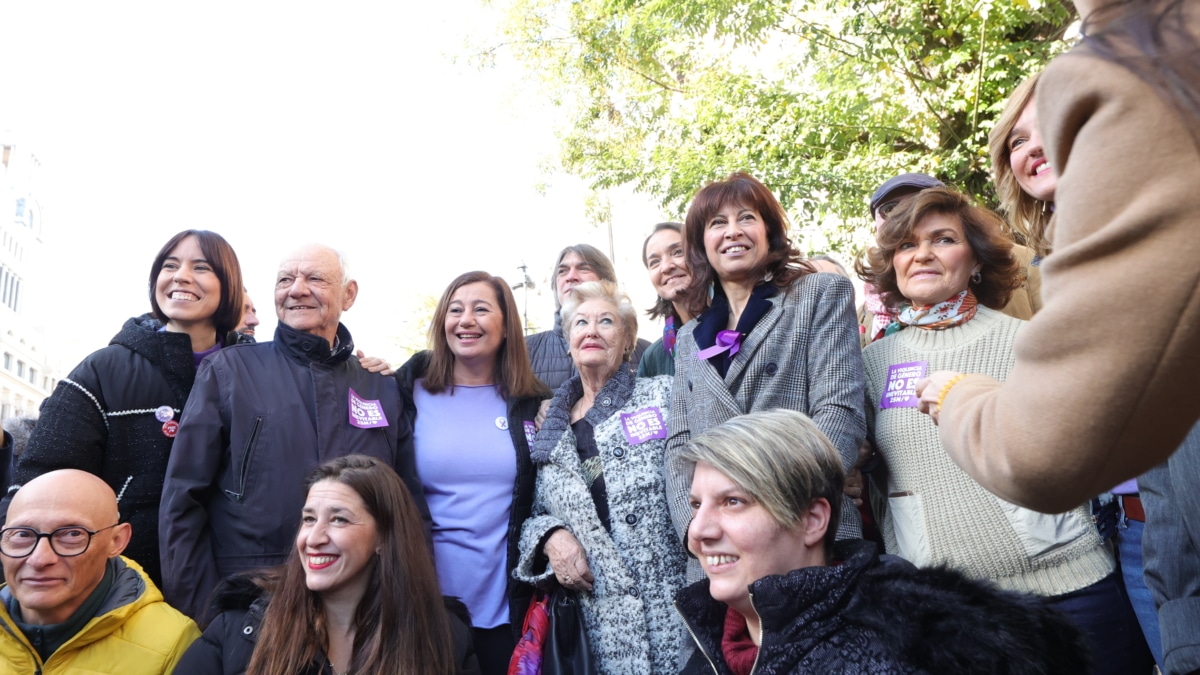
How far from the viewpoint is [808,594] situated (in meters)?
2.14

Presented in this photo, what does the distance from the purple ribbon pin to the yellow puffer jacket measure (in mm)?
2100

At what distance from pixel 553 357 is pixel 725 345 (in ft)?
6.36

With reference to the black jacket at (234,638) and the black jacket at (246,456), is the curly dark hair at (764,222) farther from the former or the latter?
the black jacket at (234,638)

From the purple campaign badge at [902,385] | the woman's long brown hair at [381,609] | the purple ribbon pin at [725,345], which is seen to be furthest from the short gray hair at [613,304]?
the purple campaign badge at [902,385]

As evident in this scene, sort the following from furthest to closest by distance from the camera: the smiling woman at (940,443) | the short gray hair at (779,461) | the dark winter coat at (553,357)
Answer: the dark winter coat at (553,357) → the smiling woman at (940,443) → the short gray hair at (779,461)

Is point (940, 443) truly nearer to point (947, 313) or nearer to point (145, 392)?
point (947, 313)

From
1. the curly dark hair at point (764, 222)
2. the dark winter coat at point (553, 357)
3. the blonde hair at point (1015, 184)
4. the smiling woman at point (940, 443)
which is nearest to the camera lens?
the smiling woman at point (940, 443)

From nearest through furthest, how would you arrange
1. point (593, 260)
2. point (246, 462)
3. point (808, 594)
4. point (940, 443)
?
1. point (808, 594)
2. point (940, 443)
3. point (246, 462)
4. point (593, 260)

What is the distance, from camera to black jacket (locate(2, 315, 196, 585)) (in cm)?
352

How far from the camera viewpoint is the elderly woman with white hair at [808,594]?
6.19 feet

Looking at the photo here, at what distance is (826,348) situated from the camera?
3189mm

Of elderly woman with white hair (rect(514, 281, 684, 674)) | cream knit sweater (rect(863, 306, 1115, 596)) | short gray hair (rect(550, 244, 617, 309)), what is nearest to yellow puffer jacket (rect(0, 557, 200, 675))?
elderly woman with white hair (rect(514, 281, 684, 674))

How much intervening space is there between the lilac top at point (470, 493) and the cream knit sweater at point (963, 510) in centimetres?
157

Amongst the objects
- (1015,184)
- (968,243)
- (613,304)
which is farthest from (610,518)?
(1015,184)
